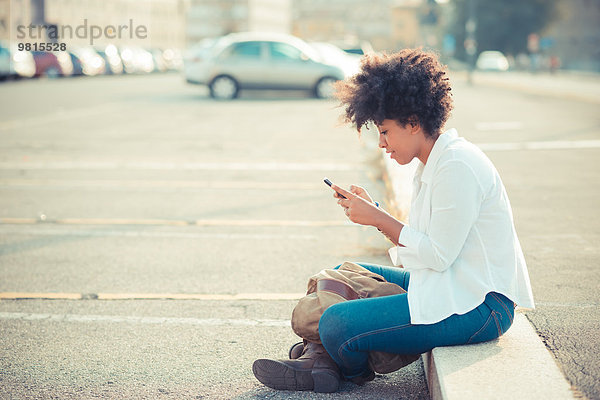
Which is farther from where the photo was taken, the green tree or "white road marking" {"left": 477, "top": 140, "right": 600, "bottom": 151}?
the green tree

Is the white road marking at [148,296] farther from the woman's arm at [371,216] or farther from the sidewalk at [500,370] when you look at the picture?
the woman's arm at [371,216]

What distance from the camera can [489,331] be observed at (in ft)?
10.3

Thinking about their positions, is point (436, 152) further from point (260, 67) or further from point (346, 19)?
point (346, 19)

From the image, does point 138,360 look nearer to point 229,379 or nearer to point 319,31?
point 229,379

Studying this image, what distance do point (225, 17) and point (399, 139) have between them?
413ft

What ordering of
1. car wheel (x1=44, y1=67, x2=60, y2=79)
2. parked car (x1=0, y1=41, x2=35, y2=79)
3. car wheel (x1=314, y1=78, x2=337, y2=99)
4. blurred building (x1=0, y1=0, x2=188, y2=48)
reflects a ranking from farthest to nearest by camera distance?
blurred building (x1=0, y1=0, x2=188, y2=48), car wheel (x1=44, y1=67, x2=60, y2=79), parked car (x1=0, y1=41, x2=35, y2=79), car wheel (x1=314, y1=78, x2=337, y2=99)

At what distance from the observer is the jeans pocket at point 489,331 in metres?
3.10

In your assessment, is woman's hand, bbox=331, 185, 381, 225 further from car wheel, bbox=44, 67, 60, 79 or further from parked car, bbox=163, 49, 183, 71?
parked car, bbox=163, 49, 183, 71

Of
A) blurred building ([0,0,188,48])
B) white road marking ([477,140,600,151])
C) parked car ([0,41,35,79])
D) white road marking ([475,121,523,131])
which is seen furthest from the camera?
blurred building ([0,0,188,48])

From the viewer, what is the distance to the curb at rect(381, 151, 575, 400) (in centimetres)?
274

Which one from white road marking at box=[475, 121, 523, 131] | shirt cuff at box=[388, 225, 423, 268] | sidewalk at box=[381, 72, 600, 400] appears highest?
shirt cuff at box=[388, 225, 423, 268]

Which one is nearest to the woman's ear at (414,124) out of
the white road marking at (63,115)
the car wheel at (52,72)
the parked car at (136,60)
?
the white road marking at (63,115)

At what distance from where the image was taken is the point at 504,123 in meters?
15.7

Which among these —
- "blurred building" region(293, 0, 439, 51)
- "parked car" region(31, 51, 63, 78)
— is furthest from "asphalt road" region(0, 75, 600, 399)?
"blurred building" region(293, 0, 439, 51)
